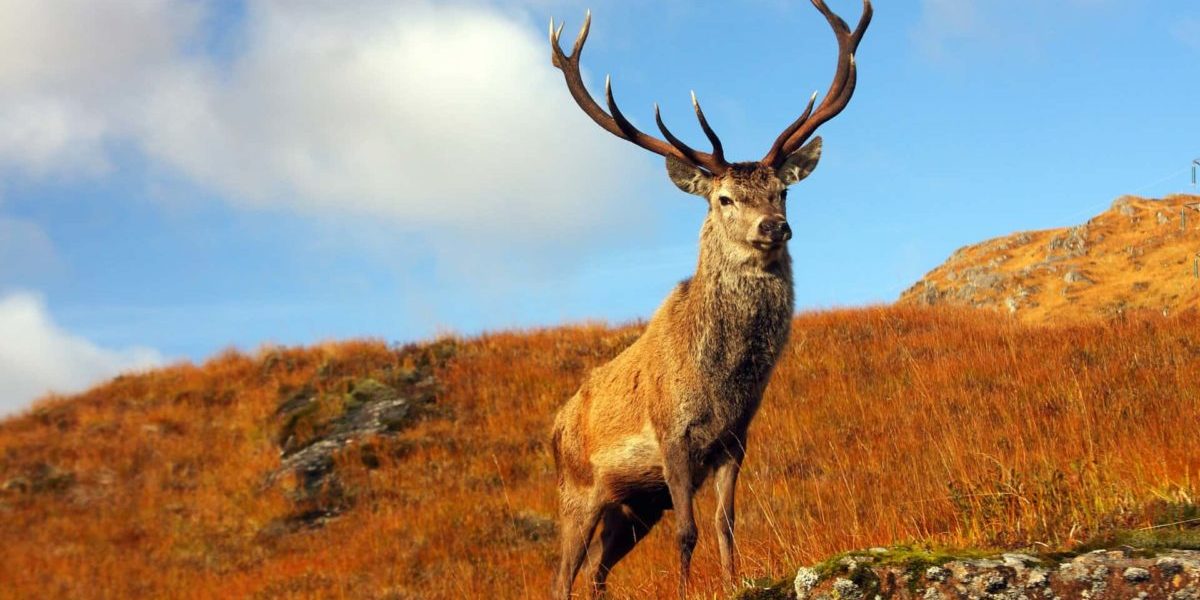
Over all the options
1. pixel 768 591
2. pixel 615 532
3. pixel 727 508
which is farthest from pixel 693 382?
pixel 768 591

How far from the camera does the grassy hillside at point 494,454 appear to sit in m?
6.57

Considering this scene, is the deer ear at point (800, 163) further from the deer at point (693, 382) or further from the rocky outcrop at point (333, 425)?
the rocky outcrop at point (333, 425)

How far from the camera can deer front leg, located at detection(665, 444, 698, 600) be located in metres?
5.02

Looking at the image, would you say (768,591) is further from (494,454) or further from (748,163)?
(494,454)

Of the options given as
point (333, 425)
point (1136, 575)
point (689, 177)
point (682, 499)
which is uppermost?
point (689, 177)

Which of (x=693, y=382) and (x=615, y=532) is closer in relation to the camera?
(x=693, y=382)

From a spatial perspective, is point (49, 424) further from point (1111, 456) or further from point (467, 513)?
point (1111, 456)

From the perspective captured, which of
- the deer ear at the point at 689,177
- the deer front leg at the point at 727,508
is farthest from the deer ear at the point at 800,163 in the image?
the deer front leg at the point at 727,508

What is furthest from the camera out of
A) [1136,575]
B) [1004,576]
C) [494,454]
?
[494,454]

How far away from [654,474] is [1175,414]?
517 centimetres

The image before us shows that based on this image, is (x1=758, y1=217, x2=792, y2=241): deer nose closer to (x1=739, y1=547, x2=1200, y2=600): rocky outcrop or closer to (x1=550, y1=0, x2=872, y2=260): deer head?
(x1=550, y1=0, x2=872, y2=260): deer head

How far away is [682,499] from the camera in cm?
510

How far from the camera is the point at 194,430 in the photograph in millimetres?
16141

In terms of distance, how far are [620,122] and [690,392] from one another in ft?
7.35
